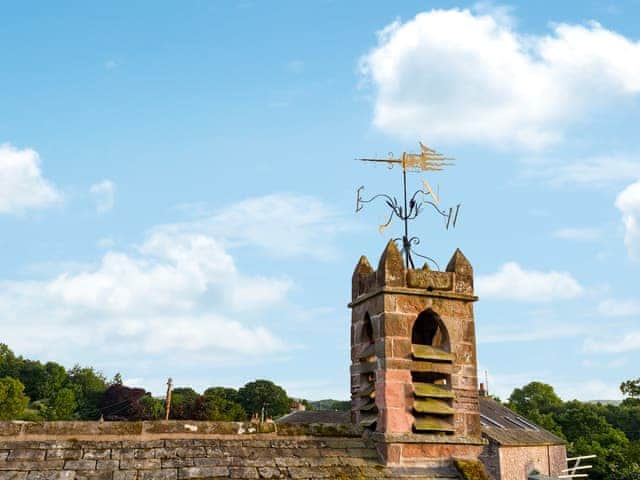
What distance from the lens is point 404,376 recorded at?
1041 centimetres

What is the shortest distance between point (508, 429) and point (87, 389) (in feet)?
274

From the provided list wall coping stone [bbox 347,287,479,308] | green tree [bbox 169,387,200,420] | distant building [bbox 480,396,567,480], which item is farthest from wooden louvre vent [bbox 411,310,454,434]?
green tree [bbox 169,387,200,420]

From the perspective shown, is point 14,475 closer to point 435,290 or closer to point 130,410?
point 435,290

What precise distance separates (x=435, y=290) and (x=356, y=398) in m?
2.36

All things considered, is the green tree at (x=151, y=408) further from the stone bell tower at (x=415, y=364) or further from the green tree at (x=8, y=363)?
the stone bell tower at (x=415, y=364)

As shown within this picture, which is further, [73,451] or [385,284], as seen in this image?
[385,284]

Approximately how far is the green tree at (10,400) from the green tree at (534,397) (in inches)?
2301

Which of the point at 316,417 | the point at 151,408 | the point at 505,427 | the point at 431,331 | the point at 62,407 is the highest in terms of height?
the point at 62,407

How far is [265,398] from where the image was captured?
85.5m

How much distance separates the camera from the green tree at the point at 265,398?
278 feet

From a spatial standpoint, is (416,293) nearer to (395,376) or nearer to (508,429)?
(395,376)

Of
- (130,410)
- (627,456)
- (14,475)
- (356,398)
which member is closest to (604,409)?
(627,456)

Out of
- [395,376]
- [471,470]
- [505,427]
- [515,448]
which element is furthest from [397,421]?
[505,427]

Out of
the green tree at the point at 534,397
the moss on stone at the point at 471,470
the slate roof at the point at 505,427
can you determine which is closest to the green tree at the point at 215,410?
the slate roof at the point at 505,427
